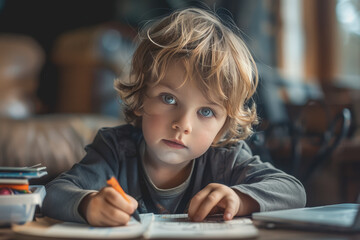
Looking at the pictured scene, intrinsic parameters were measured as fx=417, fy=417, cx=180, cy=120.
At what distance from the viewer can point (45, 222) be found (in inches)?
22.5

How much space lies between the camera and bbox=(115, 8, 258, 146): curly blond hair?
28.5 inches

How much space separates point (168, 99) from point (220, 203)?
0.21 m

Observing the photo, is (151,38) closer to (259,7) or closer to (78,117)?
(78,117)

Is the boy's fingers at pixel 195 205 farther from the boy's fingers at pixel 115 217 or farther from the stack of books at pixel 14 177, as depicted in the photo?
the stack of books at pixel 14 177

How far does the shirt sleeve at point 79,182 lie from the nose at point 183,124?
0.55 ft

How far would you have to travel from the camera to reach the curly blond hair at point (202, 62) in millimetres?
724

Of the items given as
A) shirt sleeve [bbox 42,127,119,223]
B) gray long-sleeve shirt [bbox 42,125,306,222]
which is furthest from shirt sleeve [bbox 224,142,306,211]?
shirt sleeve [bbox 42,127,119,223]

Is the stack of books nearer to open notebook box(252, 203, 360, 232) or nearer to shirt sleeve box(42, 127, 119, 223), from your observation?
shirt sleeve box(42, 127, 119, 223)

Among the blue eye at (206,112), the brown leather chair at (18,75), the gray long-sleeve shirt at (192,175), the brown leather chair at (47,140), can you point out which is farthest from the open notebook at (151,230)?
the brown leather chair at (18,75)

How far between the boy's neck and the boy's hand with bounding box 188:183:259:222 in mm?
194

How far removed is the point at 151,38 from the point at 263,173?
32cm

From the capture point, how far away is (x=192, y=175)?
829 millimetres

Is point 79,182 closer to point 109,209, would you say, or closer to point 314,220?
point 109,209

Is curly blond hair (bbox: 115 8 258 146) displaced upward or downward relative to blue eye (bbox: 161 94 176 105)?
upward
